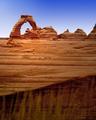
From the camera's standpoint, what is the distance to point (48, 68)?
3.28 metres

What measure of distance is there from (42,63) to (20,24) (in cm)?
59

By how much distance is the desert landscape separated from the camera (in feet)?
10.1

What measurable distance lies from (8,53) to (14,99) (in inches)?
23.7

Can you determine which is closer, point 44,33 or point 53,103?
point 53,103

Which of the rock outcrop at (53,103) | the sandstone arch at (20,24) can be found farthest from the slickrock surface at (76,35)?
the rock outcrop at (53,103)

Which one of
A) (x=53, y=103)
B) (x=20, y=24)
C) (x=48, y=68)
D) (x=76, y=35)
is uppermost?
(x=20, y=24)

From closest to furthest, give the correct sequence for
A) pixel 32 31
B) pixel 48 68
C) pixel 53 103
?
pixel 53 103 < pixel 48 68 < pixel 32 31

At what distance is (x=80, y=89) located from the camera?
311 cm

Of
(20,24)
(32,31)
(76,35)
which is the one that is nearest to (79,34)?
(76,35)

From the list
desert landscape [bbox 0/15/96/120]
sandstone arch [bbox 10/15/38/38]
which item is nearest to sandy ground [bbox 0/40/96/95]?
desert landscape [bbox 0/15/96/120]

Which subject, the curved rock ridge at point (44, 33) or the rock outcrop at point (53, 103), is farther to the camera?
the curved rock ridge at point (44, 33)

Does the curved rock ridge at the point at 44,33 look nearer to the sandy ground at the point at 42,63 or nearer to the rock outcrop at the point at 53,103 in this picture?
the sandy ground at the point at 42,63

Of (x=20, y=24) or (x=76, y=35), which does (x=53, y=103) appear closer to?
(x=76, y=35)

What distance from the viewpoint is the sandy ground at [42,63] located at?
3.13 meters
